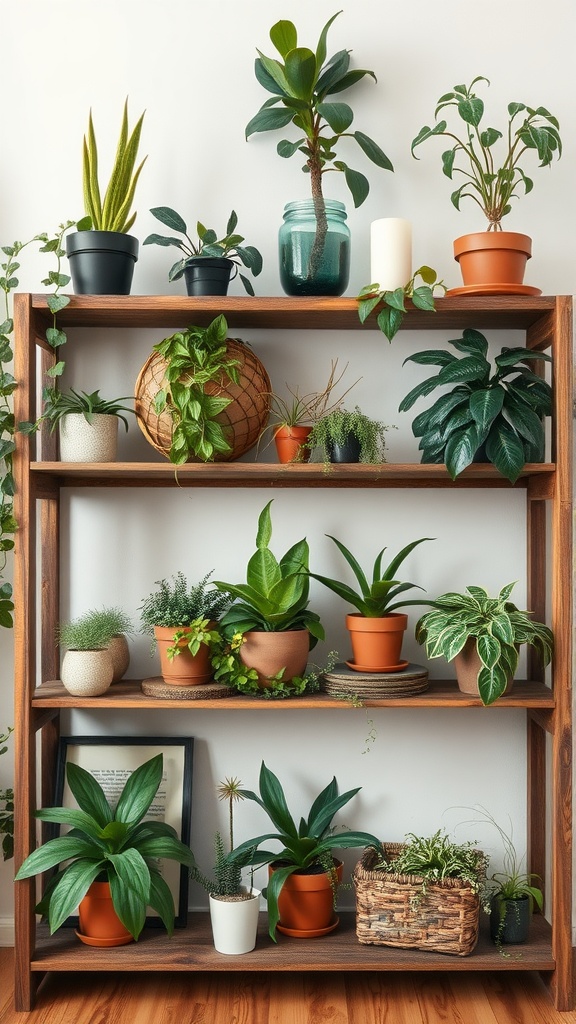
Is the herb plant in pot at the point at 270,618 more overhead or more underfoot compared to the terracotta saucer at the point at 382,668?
more overhead

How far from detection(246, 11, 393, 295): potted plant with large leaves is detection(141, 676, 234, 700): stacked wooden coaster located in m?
1.02

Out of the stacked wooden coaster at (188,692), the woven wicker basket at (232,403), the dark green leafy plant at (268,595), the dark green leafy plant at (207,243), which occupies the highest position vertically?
the dark green leafy plant at (207,243)

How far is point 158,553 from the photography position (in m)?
2.50

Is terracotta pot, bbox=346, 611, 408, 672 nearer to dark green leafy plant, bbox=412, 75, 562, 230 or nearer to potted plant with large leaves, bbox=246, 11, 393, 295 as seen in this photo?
potted plant with large leaves, bbox=246, 11, 393, 295

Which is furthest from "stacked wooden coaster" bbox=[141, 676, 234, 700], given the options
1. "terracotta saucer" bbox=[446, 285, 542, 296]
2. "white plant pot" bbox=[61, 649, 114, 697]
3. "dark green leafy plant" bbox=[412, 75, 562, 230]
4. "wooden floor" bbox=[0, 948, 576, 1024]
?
"dark green leafy plant" bbox=[412, 75, 562, 230]

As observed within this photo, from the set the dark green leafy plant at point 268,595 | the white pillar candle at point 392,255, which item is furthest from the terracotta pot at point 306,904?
the white pillar candle at point 392,255

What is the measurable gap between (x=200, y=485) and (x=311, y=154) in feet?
3.00

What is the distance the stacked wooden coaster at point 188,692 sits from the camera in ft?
7.19

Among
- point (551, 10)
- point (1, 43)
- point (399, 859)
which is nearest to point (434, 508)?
point (399, 859)

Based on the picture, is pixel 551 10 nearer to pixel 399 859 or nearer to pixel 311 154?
pixel 311 154

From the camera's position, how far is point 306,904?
2.25 meters

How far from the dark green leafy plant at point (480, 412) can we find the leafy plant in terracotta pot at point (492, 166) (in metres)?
0.18

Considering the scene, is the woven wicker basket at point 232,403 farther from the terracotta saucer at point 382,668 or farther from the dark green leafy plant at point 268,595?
the terracotta saucer at point 382,668

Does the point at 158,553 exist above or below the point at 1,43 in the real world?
below
